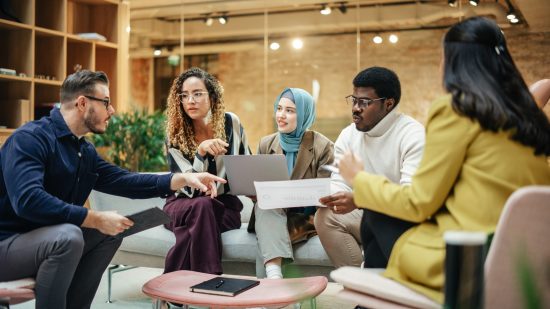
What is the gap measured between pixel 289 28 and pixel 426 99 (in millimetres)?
1812

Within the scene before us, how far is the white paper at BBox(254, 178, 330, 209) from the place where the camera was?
8.79 feet

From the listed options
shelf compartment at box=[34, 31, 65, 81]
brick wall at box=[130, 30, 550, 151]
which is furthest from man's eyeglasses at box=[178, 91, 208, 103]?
Result: brick wall at box=[130, 30, 550, 151]

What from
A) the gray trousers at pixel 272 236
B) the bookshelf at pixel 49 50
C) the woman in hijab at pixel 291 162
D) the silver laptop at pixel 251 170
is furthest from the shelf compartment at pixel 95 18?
the gray trousers at pixel 272 236

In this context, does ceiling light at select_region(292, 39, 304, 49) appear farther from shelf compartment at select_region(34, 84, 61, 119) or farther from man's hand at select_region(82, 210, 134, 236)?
man's hand at select_region(82, 210, 134, 236)

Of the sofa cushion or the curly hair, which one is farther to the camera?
the curly hair

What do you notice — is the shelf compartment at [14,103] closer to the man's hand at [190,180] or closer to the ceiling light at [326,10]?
the man's hand at [190,180]

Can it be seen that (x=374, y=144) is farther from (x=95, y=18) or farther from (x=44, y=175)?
(x=95, y=18)

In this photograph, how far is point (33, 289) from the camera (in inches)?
86.3

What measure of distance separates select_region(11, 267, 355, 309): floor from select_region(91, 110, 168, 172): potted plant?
144 cm

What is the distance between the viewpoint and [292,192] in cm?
272

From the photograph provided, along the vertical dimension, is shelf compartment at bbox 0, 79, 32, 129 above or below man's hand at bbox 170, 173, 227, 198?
above

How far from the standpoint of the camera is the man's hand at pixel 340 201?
7.79 feet

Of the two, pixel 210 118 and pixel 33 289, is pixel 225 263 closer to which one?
pixel 210 118

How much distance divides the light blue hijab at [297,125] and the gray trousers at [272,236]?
326 mm
